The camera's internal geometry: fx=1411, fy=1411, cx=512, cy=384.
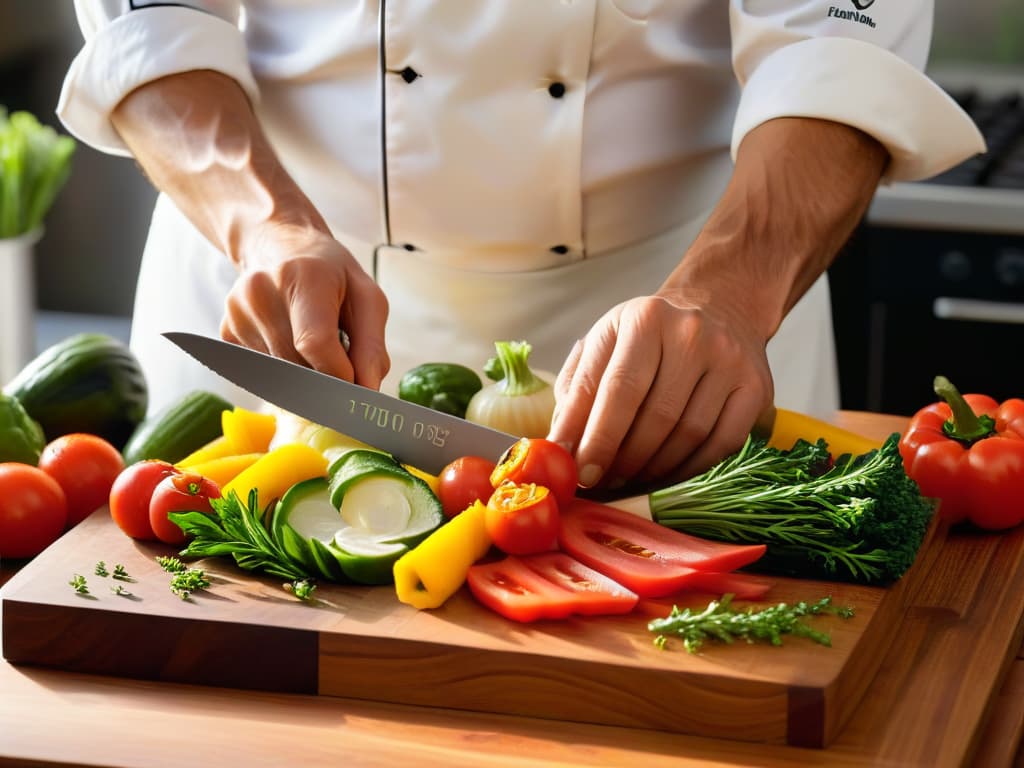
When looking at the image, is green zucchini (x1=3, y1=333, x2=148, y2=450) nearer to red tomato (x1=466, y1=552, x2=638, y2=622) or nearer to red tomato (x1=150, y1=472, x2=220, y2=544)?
red tomato (x1=150, y1=472, x2=220, y2=544)

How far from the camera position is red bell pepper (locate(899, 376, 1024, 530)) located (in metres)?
1.38

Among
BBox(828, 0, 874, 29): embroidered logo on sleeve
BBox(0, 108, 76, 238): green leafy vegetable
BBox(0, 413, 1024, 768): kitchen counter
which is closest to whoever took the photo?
BBox(0, 413, 1024, 768): kitchen counter

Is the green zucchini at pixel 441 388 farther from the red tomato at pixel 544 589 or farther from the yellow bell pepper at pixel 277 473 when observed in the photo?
the red tomato at pixel 544 589

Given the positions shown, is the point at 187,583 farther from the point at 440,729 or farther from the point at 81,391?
the point at 81,391

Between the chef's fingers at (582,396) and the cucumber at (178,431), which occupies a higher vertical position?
the chef's fingers at (582,396)

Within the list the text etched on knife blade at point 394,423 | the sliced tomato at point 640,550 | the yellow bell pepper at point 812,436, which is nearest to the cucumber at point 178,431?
the text etched on knife blade at point 394,423

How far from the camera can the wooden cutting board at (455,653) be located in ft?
3.49

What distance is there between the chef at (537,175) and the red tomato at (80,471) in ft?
0.62

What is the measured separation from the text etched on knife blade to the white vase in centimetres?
202

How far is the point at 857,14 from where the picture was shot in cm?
160

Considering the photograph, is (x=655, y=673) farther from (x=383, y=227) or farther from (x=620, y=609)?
(x=383, y=227)

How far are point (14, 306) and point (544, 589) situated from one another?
2.34 metres

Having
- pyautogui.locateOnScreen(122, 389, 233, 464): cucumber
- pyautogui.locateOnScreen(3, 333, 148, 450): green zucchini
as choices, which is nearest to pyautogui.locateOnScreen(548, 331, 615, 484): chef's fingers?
pyautogui.locateOnScreen(122, 389, 233, 464): cucumber

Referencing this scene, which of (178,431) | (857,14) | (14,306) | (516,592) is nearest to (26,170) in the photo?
(14,306)
